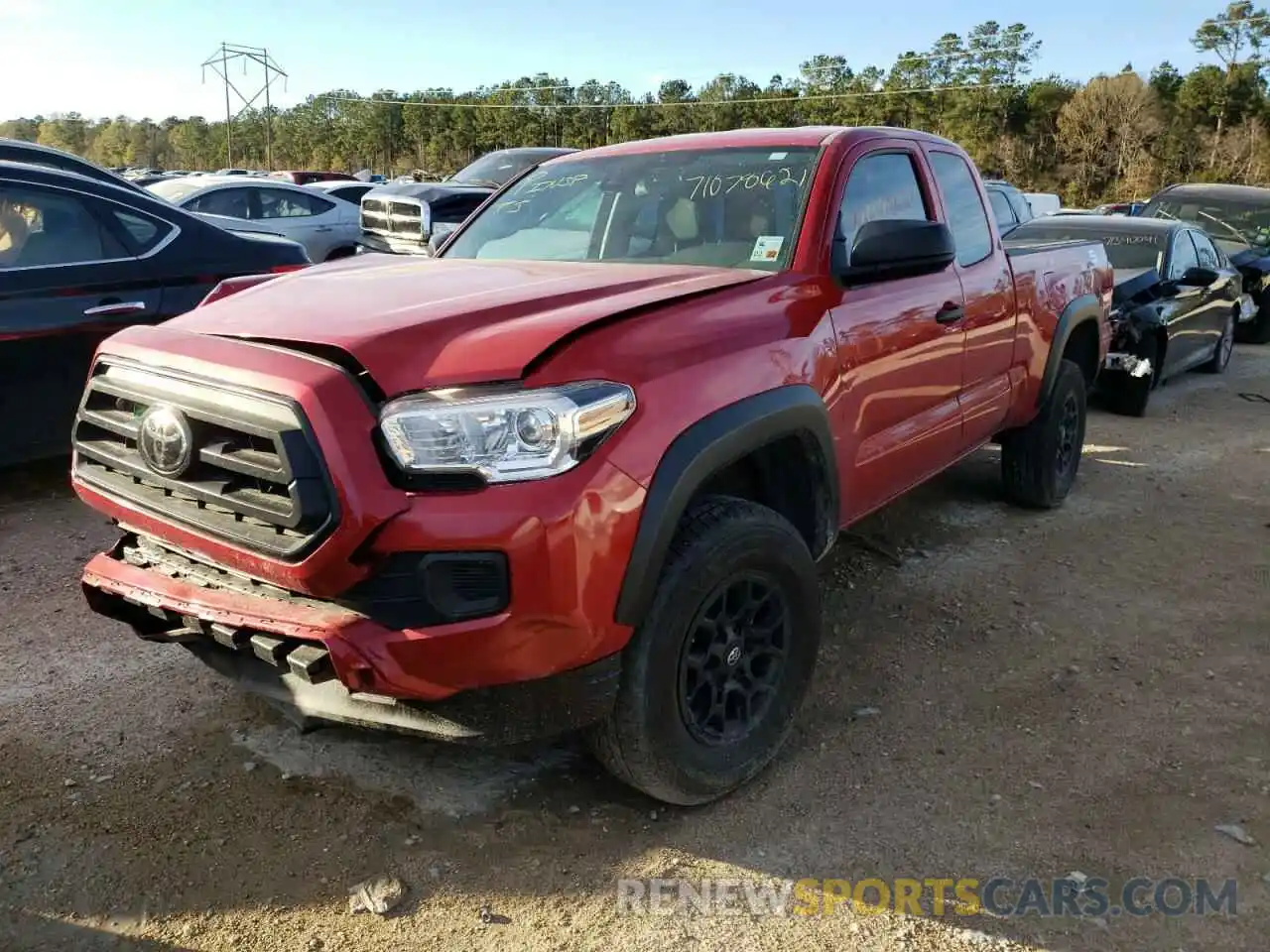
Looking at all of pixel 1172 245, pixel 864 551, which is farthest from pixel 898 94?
pixel 864 551

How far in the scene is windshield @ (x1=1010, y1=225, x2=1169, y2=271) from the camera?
884 centimetres

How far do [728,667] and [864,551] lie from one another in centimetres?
236

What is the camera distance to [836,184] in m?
3.49

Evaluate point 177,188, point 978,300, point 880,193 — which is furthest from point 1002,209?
point 177,188

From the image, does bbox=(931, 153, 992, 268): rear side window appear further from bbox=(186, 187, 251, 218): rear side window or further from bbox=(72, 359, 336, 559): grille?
bbox=(186, 187, 251, 218): rear side window

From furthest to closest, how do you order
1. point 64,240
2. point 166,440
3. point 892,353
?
point 64,240
point 892,353
point 166,440

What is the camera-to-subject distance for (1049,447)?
217 inches

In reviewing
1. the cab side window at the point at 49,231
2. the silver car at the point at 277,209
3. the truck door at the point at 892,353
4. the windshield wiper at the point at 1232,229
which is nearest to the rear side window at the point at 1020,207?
the windshield wiper at the point at 1232,229

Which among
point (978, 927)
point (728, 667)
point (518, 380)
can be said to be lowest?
point (978, 927)

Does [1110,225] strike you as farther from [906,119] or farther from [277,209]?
[906,119]

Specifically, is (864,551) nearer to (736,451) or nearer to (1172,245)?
(736,451)

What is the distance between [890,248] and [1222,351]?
29.9ft

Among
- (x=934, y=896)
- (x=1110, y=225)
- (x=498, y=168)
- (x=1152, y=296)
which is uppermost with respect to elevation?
(x=498, y=168)

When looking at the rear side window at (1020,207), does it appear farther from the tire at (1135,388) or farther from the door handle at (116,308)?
the door handle at (116,308)
